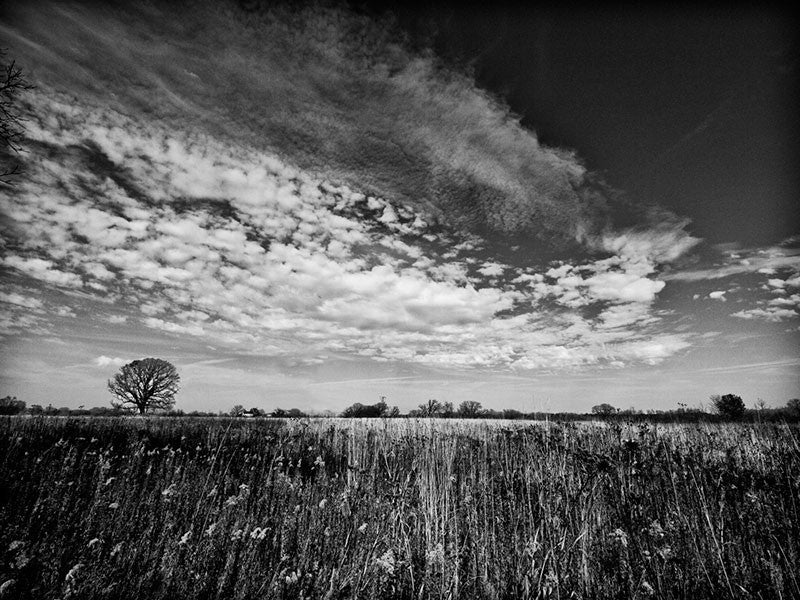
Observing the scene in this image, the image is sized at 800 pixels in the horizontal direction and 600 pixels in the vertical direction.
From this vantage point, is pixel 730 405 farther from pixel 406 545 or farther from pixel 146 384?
pixel 146 384

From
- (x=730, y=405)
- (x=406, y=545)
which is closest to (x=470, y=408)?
(x=730, y=405)

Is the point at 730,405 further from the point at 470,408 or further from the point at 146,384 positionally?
the point at 146,384

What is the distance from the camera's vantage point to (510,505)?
16.8 feet

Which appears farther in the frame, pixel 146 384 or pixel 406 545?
pixel 146 384

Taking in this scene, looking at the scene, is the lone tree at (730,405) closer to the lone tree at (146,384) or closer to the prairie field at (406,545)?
the prairie field at (406,545)

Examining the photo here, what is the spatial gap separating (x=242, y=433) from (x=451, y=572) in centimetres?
1569

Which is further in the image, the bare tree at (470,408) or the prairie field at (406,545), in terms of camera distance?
the bare tree at (470,408)

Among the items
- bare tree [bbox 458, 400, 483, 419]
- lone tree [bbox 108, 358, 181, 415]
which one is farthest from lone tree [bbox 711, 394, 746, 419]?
lone tree [bbox 108, 358, 181, 415]

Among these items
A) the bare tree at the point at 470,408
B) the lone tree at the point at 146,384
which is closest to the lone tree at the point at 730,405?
the bare tree at the point at 470,408

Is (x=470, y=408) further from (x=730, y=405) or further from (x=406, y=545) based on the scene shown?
(x=406, y=545)

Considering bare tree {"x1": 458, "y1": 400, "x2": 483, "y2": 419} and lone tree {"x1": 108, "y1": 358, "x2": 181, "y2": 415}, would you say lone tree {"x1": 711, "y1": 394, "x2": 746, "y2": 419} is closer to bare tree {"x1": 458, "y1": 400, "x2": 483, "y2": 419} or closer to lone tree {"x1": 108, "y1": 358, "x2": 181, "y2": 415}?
bare tree {"x1": 458, "y1": 400, "x2": 483, "y2": 419}

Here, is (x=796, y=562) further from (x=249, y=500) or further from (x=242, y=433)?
(x=242, y=433)

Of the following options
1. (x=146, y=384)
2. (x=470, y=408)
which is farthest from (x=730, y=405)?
(x=146, y=384)

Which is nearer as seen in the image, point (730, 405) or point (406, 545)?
point (406, 545)
